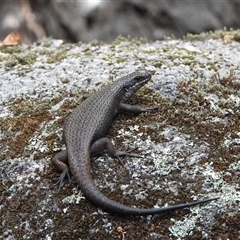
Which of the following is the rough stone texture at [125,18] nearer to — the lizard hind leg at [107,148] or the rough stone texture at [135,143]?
the rough stone texture at [135,143]

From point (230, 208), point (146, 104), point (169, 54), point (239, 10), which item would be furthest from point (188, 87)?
point (239, 10)

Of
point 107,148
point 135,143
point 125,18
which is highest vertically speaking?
point 107,148

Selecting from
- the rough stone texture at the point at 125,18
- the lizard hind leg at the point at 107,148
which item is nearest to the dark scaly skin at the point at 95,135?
the lizard hind leg at the point at 107,148

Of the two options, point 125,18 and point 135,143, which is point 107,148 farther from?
point 125,18

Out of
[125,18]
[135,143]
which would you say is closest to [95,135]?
[135,143]

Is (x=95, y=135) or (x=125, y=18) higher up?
(x=95, y=135)

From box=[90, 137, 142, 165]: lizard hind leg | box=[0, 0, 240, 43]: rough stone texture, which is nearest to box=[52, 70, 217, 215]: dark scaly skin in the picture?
box=[90, 137, 142, 165]: lizard hind leg

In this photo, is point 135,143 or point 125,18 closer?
point 135,143
